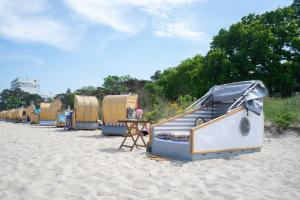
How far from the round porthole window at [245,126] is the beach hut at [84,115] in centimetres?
1368

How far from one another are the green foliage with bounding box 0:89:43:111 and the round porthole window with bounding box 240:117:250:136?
91419 mm

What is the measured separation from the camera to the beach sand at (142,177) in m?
4.83

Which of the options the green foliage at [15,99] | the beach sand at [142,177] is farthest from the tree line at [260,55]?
the green foliage at [15,99]

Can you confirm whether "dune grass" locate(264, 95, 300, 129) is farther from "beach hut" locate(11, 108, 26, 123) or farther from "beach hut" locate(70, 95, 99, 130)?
"beach hut" locate(11, 108, 26, 123)

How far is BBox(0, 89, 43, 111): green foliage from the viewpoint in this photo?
95062 millimetres

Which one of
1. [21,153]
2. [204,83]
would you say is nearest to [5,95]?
[204,83]

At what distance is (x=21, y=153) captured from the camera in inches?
354

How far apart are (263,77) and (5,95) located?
9142 cm

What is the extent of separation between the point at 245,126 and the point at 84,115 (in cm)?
1380

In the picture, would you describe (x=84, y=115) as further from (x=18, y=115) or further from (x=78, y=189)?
(x=18, y=115)

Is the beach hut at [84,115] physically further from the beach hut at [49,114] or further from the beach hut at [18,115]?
the beach hut at [18,115]

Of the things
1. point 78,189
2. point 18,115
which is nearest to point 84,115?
point 78,189

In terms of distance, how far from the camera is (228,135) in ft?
27.4

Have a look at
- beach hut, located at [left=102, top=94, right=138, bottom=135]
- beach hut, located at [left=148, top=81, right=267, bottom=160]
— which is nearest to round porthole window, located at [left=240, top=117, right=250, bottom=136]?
beach hut, located at [left=148, top=81, right=267, bottom=160]
